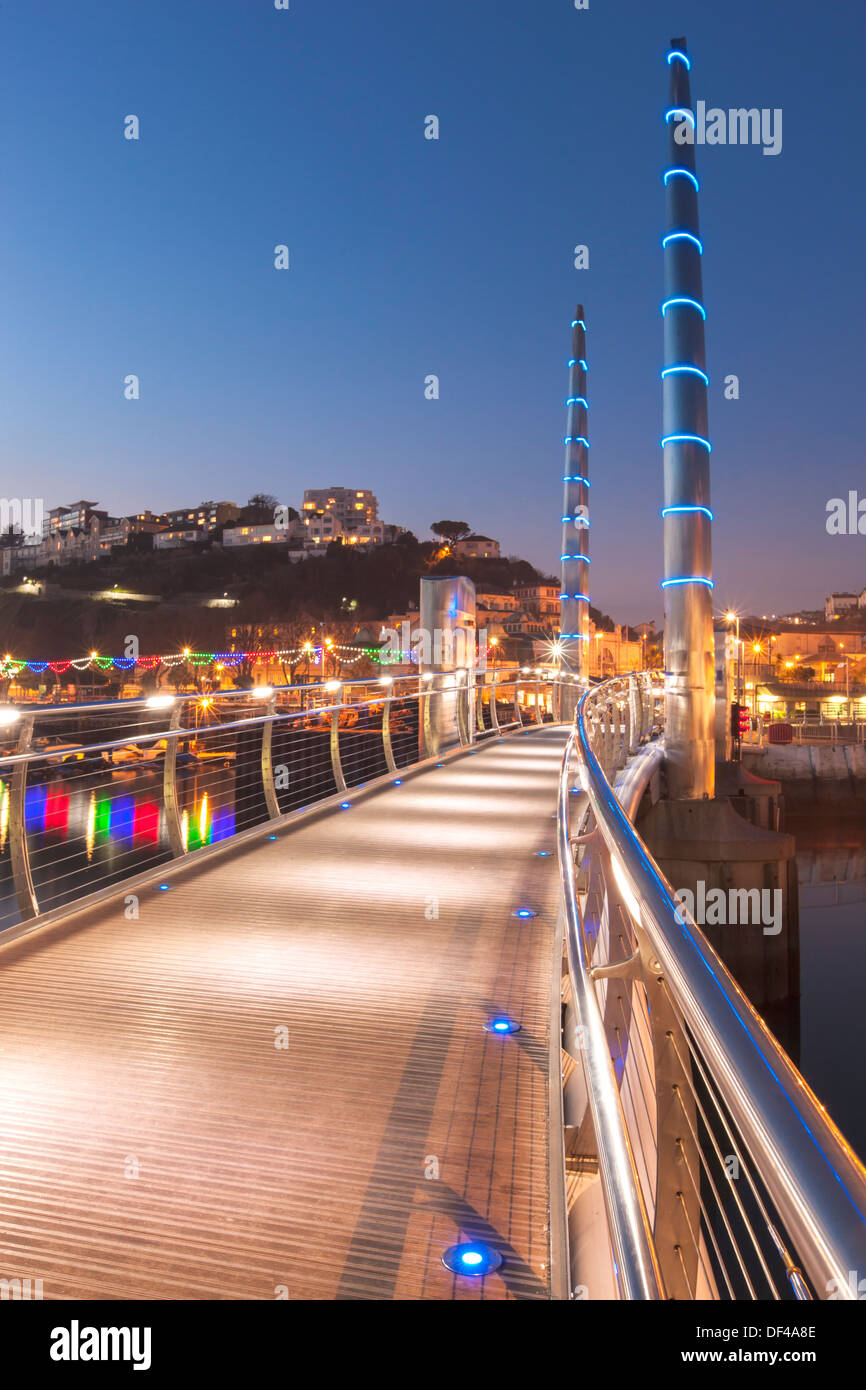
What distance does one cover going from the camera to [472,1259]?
240cm

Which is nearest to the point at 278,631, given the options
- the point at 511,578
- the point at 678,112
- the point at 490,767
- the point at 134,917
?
the point at 511,578

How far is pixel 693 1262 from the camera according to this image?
216 centimetres

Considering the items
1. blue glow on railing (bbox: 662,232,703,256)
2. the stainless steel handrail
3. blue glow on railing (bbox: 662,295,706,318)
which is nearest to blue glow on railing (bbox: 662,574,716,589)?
blue glow on railing (bbox: 662,295,706,318)

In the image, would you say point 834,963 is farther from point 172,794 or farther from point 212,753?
point 172,794

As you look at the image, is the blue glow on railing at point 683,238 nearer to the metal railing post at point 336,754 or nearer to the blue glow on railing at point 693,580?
the blue glow on railing at point 693,580

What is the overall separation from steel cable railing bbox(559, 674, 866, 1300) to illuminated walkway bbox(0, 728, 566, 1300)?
0.45m

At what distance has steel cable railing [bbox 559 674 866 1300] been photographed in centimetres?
94

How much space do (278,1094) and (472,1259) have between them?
3.39 ft

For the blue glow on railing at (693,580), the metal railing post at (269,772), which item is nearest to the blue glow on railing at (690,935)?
the metal railing post at (269,772)

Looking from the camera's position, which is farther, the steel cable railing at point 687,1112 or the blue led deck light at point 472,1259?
the blue led deck light at point 472,1259

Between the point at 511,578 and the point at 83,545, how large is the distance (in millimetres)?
83145

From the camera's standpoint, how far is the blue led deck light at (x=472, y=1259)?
7.75ft

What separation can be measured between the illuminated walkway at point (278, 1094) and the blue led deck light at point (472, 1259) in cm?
3

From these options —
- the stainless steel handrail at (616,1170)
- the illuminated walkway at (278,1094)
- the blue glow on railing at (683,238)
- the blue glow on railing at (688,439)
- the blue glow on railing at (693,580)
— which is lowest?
the illuminated walkway at (278,1094)
